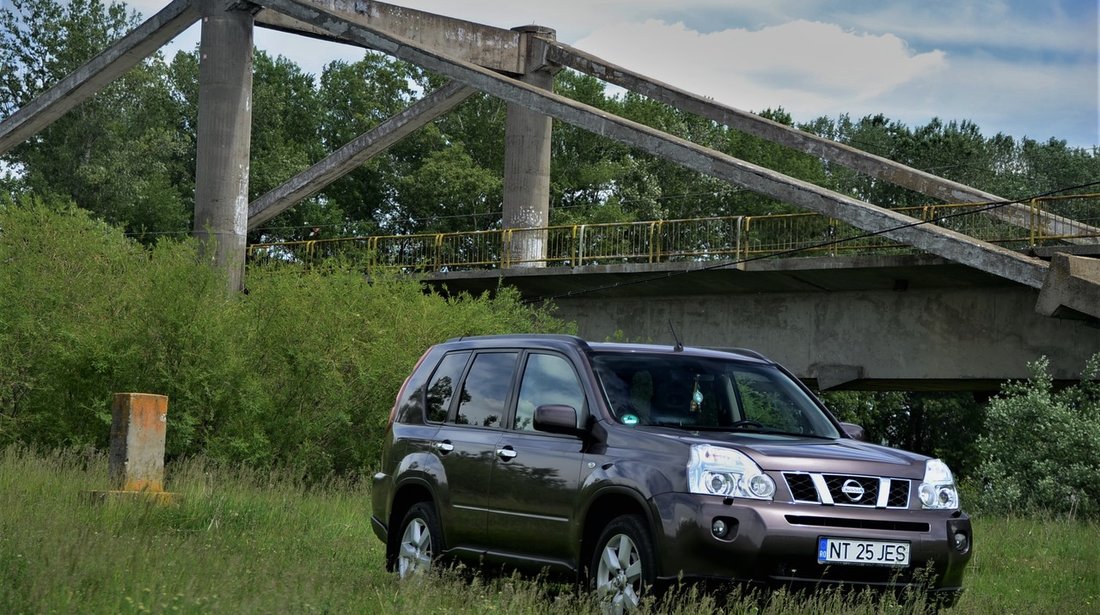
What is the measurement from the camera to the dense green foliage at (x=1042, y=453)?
19.1 meters

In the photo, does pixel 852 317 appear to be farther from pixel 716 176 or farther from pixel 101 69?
pixel 101 69

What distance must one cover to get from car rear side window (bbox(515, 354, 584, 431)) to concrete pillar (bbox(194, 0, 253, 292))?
74.7 feet

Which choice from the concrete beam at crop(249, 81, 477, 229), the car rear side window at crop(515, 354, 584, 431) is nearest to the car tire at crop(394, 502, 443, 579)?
the car rear side window at crop(515, 354, 584, 431)

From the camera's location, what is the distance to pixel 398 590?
8438mm

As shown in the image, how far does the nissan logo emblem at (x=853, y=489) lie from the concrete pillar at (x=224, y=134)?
24654 mm

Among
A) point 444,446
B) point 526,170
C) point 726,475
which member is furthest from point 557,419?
point 526,170

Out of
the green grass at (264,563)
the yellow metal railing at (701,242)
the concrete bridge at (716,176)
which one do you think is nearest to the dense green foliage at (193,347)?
the concrete bridge at (716,176)

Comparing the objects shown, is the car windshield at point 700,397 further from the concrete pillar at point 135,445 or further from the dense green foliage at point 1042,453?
the dense green foliage at point 1042,453

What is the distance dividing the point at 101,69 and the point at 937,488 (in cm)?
3158

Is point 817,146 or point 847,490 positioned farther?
point 817,146

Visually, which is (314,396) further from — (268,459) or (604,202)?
(604,202)

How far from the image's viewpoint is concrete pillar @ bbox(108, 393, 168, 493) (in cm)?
1355

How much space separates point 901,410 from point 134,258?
47.9 m

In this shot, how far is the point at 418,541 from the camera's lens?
932cm
